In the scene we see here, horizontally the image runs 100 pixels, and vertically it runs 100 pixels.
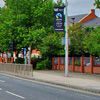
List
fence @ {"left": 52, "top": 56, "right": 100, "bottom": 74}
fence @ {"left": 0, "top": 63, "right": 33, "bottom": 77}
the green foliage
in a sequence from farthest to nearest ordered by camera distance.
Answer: the green foliage → fence @ {"left": 52, "top": 56, "right": 100, "bottom": 74} → fence @ {"left": 0, "top": 63, "right": 33, "bottom": 77}

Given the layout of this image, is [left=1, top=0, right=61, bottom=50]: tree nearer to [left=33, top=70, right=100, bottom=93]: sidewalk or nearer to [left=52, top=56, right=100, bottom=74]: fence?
[left=52, top=56, right=100, bottom=74]: fence

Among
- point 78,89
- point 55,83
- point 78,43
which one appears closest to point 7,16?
point 78,43

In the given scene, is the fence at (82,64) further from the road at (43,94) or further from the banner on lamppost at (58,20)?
the road at (43,94)

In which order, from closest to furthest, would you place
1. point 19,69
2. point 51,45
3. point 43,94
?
point 43,94 → point 19,69 → point 51,45

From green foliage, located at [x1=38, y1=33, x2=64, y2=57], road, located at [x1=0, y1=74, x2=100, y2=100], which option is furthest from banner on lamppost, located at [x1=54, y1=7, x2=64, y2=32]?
green foliage, located at [x1=38, y1=33, x2=64, y2=57]

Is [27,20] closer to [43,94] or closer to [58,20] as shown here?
[58,20]

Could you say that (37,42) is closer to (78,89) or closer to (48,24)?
(48,24)

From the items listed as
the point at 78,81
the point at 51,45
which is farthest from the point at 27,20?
the point at 78,81

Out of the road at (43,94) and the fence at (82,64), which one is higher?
the fence at (82,64)

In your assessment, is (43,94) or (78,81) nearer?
(43,94)

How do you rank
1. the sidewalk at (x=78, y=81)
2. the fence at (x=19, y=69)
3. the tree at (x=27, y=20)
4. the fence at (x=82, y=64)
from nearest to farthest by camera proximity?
1. the sidewalk at (x=78, y=81)
2. the fence at (x=19, y=69)
3. the fence at (x=82, y=64)
4. the tree at (x=27, y=20)

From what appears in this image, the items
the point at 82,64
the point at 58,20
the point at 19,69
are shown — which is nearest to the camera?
the point at 58,20

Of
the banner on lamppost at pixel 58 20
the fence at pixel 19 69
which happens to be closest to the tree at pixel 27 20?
the fence at pixel 19 69

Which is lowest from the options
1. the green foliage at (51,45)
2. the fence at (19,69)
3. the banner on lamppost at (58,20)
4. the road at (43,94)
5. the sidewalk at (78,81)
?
the road at (43,94)
